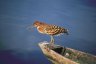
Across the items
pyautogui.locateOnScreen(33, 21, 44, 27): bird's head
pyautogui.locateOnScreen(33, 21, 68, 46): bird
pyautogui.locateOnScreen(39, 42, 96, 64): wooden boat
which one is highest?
pyautogui.locateOnScreen(33, 21, 44, 27): bird's head

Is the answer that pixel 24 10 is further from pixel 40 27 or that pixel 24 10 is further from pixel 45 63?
pixel 45 63

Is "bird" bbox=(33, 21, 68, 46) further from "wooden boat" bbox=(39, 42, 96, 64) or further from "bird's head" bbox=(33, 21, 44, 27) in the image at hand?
"wooden boat" bbox=(39, 42, 96, 64)

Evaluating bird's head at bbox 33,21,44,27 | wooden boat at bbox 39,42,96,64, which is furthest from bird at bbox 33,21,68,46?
wooden boat at bbox 39,42,96,64

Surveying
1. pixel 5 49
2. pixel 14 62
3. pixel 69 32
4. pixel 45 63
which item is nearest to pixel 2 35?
pixel 5 49

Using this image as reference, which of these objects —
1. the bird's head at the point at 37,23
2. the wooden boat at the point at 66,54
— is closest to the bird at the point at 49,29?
the bird's head at the point at 37,23

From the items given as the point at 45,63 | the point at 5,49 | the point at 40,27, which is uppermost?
the point at 40,27

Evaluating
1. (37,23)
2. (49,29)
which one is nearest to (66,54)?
(49,29)

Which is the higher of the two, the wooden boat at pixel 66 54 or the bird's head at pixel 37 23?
the bird's head at pixel 37 23

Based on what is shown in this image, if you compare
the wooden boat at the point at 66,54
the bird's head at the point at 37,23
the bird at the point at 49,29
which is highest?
the bird's head at the point at 37,23

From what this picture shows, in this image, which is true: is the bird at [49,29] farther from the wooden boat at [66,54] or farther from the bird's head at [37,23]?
the wooden boat at [66,54]
